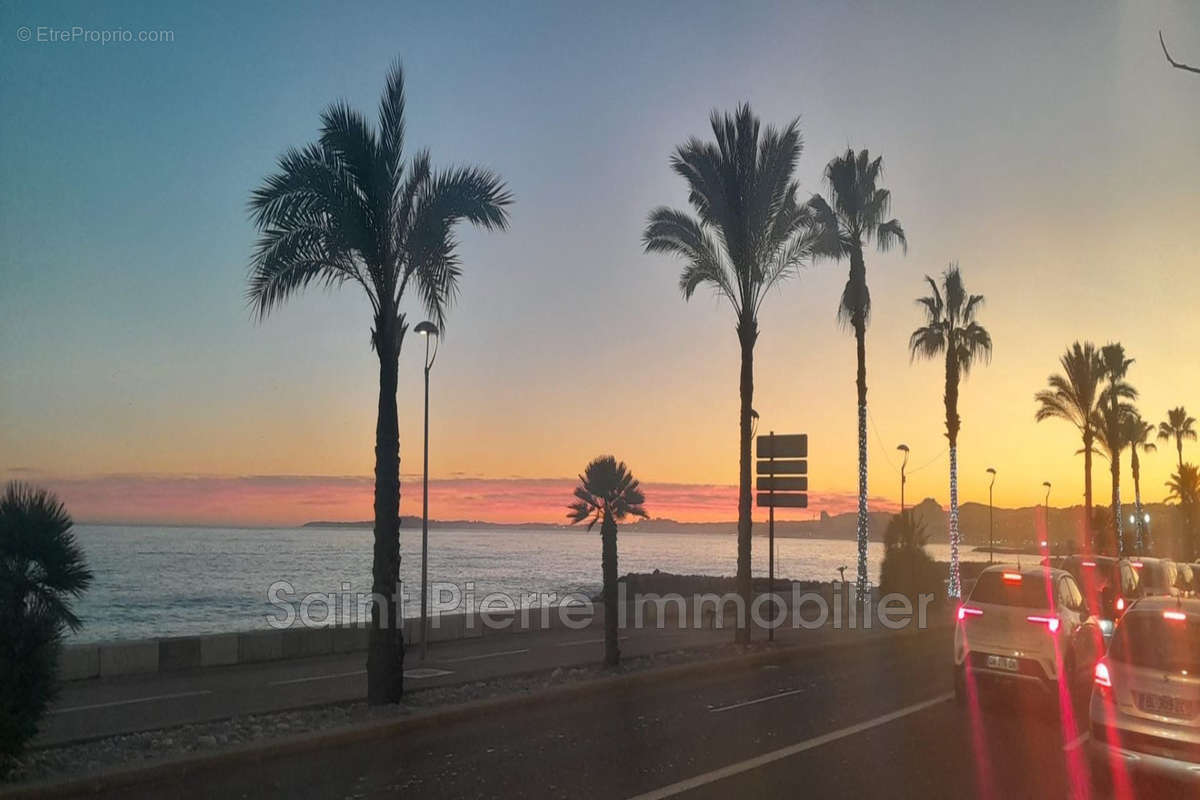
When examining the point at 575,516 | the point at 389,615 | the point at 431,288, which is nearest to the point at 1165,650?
the point at 389,615

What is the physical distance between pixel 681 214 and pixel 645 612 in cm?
1330

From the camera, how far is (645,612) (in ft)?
96.4

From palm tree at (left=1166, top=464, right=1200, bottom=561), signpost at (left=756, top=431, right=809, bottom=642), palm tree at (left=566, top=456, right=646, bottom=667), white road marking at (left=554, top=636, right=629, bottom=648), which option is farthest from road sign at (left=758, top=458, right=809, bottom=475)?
palm tree at (left=1166, top=464, right=1200, bottom=561)

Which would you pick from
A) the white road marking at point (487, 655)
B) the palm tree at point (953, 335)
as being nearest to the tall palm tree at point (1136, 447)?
the palm tree at point (953, 335)

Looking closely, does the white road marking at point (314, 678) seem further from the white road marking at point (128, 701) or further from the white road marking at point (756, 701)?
the white road marking at point (756, 701)

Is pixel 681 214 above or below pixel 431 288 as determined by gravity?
above

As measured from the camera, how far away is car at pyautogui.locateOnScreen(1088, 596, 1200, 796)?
7.65m

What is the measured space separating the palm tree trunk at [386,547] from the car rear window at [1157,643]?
8.74 metres

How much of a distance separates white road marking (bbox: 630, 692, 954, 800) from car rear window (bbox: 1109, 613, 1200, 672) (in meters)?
3.48

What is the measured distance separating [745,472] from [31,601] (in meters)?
15.3

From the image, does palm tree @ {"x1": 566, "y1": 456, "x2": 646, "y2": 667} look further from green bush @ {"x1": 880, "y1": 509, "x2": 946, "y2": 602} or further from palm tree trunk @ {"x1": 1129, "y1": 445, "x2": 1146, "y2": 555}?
palm tree trunk @ {"x1": 1129, "y1": 445, "x2": 1146, "y2": 555}

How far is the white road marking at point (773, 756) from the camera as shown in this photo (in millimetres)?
8406

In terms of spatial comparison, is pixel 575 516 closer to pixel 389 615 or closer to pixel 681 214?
pixel 681 214

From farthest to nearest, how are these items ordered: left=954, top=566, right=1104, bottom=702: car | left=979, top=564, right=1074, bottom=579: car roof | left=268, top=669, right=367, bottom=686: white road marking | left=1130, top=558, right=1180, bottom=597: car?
left=1130, top=558, right=1180, bottom=597: car
left=268, top=669, right=367, bottom=686: white road marking
left=979, top=564, right=1074, bottom=579: car roof
left=954, top=566, right=1104, bottom=702: car
